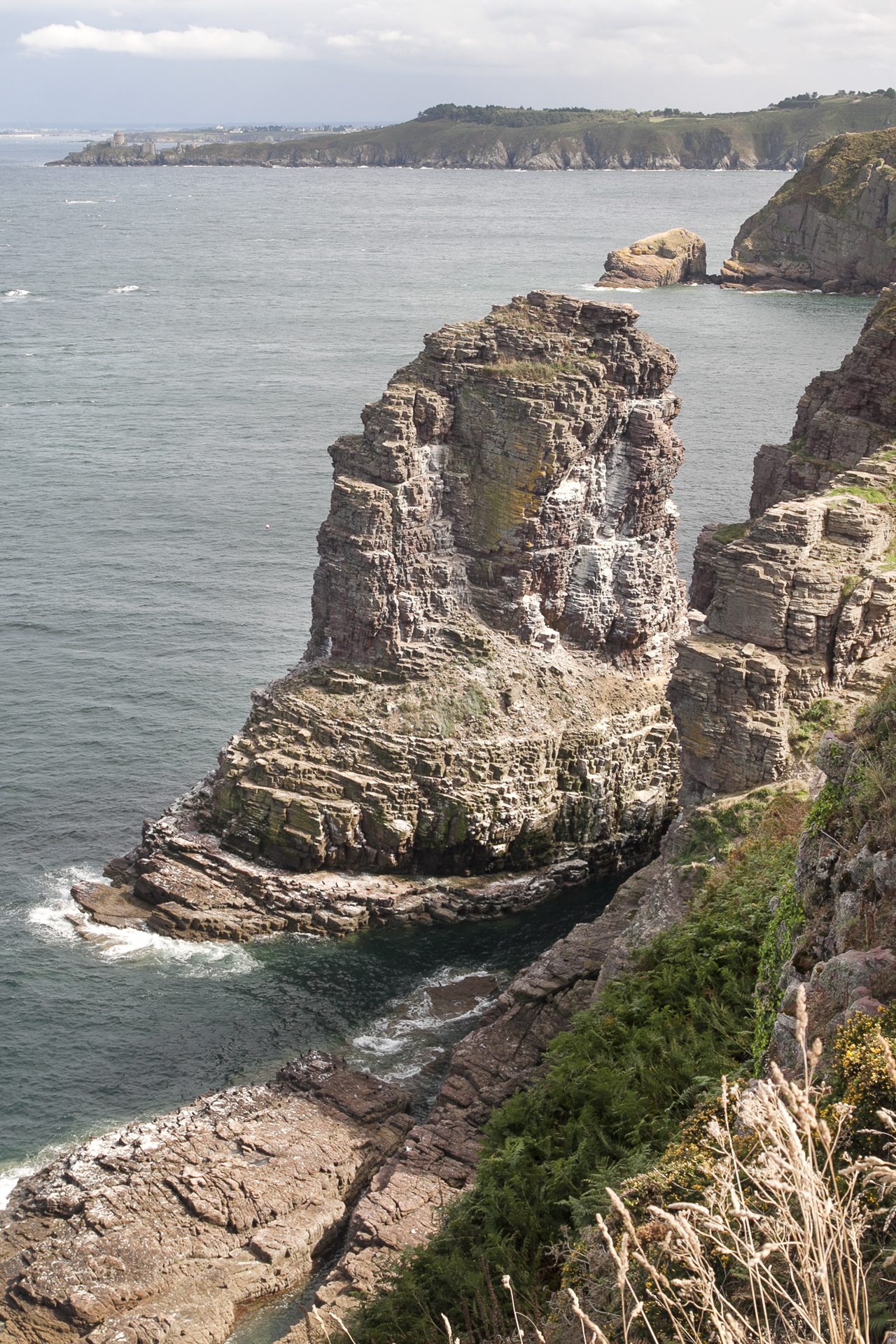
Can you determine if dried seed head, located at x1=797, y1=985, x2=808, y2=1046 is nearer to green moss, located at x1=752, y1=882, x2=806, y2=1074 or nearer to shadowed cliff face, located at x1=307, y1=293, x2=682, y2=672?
green moss, located at x1=752, y1=882, x2=806, y2=1074

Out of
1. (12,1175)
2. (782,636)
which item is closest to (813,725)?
(782,636)

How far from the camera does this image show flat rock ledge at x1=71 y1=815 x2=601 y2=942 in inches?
2381

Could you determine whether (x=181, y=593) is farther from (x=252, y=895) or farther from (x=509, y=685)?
(x=252, y=895)

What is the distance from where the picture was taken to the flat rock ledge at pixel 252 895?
198 feet

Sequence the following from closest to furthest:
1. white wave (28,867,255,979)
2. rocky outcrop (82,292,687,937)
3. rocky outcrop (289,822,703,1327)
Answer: rocky outcrop (289,822,703,1327)
white wave (28,867,255,979)
rocky outcrop (82,292,687,937)

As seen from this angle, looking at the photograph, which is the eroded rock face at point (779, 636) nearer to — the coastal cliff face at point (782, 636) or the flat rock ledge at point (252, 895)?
the coastal cliff face at point (782, 636)

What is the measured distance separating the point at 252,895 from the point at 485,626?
731 inches

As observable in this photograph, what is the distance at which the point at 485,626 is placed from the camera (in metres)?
68.7

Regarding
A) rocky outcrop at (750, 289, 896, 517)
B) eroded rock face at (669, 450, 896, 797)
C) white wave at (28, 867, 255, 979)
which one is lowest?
white wave at (28, 867, 255, 979)

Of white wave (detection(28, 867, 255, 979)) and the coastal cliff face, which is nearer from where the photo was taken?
the coastal cliff face

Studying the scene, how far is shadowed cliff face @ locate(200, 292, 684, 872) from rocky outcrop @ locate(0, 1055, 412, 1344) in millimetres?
17801

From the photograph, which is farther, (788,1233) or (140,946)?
(140,946)

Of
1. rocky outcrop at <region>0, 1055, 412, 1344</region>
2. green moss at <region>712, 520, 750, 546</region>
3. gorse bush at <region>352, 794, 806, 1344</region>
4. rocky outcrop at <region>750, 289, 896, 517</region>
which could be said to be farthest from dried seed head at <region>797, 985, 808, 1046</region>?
green moss at <region>712, 520, 750, 546</region>

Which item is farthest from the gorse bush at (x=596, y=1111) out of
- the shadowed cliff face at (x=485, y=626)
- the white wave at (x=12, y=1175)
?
the shadowed cliff face at (x=485, y=626)
